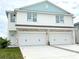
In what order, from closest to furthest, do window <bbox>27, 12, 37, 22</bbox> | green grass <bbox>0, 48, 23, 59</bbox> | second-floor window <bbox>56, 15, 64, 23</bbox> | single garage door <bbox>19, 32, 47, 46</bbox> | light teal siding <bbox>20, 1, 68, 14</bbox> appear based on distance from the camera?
green grass <bbox>0, 48, 23, 59</bbox> → single garage door <bbox>19, 32, 47, 46</bbox> → window <bbox>27, 12, 37, 22</bbox> → light teal siding <bbox>20, 1, 68, 14</bbox> → second-floor window <bbox>56, 15, 64, 23</bbox>

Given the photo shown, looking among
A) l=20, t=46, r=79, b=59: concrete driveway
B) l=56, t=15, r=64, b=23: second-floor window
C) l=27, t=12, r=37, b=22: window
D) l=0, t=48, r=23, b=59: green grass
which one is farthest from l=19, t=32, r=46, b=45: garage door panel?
l=20, t=46, r=79, b=59: concrete driveway

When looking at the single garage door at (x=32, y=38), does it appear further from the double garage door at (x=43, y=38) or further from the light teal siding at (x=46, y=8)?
the light teal siding at (x=46, y=8)

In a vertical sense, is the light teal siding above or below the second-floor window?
above

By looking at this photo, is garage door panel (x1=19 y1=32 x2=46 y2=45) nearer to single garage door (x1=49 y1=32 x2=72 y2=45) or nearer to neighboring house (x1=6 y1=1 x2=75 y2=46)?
neighboring house (x1=6 y1=1 x2=75 y2=46)

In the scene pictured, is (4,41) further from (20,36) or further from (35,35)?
(35,35)

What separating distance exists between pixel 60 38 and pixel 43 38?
3.12 metres

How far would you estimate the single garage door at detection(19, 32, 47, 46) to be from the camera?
23141 millimetres

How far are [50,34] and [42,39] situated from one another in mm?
1700

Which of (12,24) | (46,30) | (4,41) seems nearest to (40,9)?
(46,30)

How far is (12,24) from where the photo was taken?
25.0 meters

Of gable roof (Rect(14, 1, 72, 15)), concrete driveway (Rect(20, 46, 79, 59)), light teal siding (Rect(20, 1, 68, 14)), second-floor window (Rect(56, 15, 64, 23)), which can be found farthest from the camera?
second-floor window (Rect(56, 15, 64, 23))

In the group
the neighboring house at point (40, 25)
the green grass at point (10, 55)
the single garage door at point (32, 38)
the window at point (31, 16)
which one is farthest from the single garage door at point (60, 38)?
the green grass at point (10, 55)

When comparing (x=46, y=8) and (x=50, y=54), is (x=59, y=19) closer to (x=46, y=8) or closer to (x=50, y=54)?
(x=46, y=8)

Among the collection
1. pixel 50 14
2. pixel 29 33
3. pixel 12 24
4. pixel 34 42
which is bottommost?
pixel 34 42
